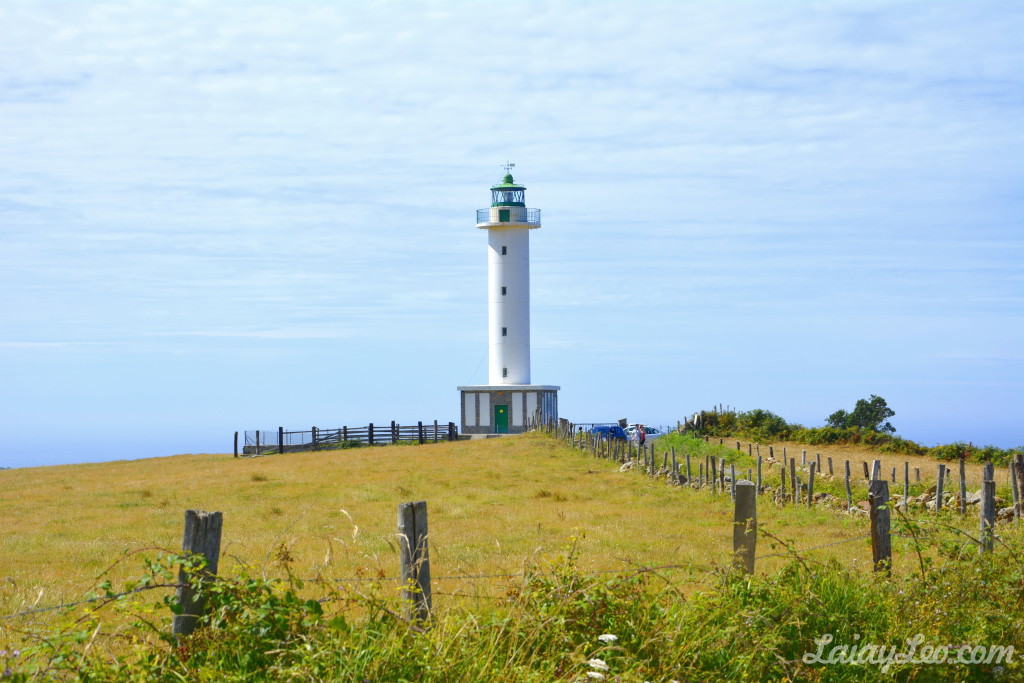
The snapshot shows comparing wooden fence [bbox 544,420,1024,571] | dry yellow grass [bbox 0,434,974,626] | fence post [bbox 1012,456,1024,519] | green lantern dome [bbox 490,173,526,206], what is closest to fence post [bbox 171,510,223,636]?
dry yellow grass [bbox 0,434,974,626]

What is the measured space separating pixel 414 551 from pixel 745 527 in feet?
9.70

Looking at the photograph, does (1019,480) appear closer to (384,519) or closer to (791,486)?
(791,486)

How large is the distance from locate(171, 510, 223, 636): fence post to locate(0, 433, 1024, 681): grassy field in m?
0.15

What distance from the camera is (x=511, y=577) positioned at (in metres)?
6.99

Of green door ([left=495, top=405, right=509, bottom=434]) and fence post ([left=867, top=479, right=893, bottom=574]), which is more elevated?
fence post ([left=867, top=479, right=893, bottom=574])

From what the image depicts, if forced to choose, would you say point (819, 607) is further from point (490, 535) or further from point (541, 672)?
point (490, 535)

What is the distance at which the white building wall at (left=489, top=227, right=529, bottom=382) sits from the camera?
→ 175ft

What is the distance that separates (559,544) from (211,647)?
9375 millimetres

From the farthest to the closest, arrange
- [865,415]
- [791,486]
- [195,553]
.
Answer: [865,415] → [791,486] → [195,553]

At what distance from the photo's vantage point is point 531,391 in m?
52.2

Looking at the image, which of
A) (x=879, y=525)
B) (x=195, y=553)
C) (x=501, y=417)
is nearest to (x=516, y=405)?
(x=501, y=417)

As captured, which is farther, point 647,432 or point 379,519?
point 647,432

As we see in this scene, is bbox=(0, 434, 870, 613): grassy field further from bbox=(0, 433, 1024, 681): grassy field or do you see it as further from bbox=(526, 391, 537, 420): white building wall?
bbox=(526, 391, 537, 420): white building wall

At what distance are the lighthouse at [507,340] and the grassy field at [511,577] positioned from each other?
23281 millimetres
